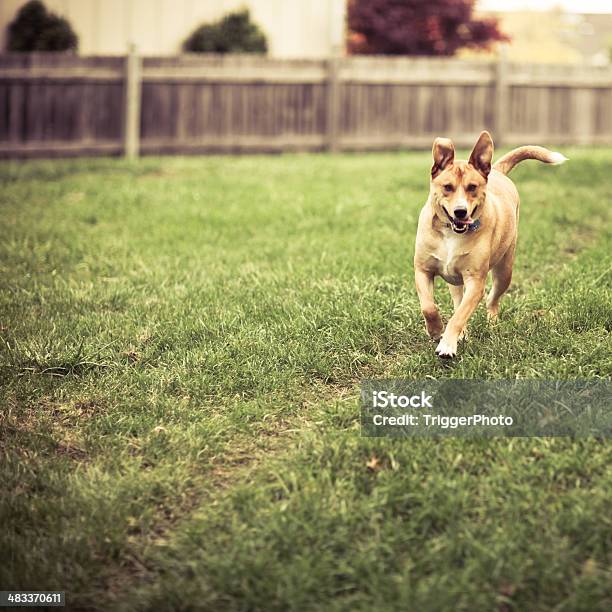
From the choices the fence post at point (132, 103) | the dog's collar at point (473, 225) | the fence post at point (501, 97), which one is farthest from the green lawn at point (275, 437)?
the fence post at point (501, 97)

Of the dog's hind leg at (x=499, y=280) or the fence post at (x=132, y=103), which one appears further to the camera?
the fence post at (x=132, y=103)

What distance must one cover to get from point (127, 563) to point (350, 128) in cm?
1199

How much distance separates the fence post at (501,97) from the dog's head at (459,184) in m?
11.1

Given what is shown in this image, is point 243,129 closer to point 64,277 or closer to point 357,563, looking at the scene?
point 64,277

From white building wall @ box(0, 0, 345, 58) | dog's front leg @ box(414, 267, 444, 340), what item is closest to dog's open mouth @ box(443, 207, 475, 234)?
dog's front leg @ box(414, 267, 444, 340)

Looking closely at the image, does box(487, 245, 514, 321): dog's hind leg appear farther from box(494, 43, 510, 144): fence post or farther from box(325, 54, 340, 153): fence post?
box(494, 43, 510, 144): fence post

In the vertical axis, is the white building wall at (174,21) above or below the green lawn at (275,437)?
above

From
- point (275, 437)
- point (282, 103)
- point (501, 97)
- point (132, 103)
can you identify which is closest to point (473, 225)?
point (275, 437)

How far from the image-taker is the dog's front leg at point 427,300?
4.40 m

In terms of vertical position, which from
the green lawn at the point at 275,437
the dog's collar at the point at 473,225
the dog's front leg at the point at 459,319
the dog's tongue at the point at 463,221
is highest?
the dog's tongue at the point at 463,221

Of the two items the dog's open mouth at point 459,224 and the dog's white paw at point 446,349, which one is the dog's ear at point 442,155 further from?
the dog's white paw at point 446,349

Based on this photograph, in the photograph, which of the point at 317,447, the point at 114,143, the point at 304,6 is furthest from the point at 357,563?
the point at 304,6

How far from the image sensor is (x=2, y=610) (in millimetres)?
2900

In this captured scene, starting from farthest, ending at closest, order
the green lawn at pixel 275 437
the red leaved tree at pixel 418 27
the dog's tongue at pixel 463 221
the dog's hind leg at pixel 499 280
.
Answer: the red leaved tree at pixel 418 27 < the dog's hind leg at pixel 499 280 < the dog's tongue at pixel 463 221 < the green lawn at pixel 275 437
